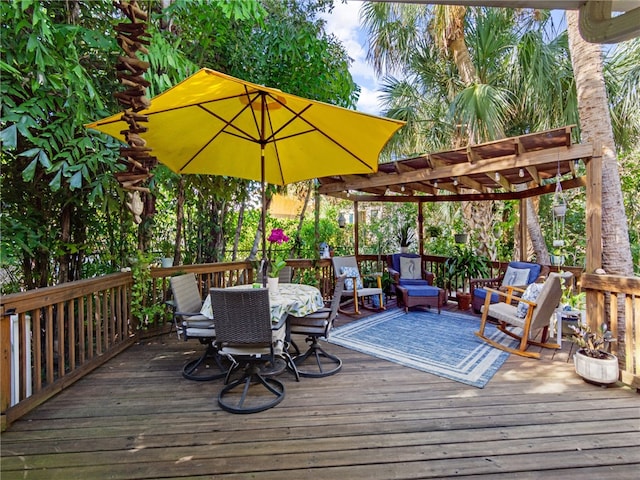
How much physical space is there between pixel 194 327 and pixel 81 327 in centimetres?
107

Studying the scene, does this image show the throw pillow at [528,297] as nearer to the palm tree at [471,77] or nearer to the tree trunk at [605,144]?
the tree trunk at [605,144]

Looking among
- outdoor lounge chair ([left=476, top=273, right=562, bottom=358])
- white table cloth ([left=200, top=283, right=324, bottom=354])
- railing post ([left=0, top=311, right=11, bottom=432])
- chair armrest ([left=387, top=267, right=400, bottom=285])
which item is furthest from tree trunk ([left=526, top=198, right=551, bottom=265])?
railing post ([left=0, top=311, right=11, bottom=432])

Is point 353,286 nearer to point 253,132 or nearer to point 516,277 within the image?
point 516,277

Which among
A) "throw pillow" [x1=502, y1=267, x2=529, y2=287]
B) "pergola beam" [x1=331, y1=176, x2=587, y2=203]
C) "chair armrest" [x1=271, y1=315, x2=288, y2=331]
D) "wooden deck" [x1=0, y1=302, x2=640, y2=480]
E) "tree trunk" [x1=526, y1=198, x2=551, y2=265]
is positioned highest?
"pergola beam" [x1=331, y1=176, x2=587, y2=203]

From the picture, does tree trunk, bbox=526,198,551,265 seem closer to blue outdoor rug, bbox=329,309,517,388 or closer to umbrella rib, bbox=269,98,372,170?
blue outdoor rug, bbox=329,309,517,388

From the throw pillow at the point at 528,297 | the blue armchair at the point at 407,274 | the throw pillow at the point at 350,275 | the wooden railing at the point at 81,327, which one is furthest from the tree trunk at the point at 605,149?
the throw pillow at the point at 350,275

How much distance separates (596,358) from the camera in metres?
2.71

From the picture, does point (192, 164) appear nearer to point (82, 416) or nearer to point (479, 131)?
point (82, 416)

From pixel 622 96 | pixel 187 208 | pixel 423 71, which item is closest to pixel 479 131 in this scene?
pixel 622 96

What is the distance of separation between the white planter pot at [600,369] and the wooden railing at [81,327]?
151 millimetres

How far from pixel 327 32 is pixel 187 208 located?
366 centimetres

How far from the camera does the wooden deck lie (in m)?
1.79

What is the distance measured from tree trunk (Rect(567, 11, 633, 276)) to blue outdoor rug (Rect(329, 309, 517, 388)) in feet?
5.16

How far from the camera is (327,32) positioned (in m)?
5.33
